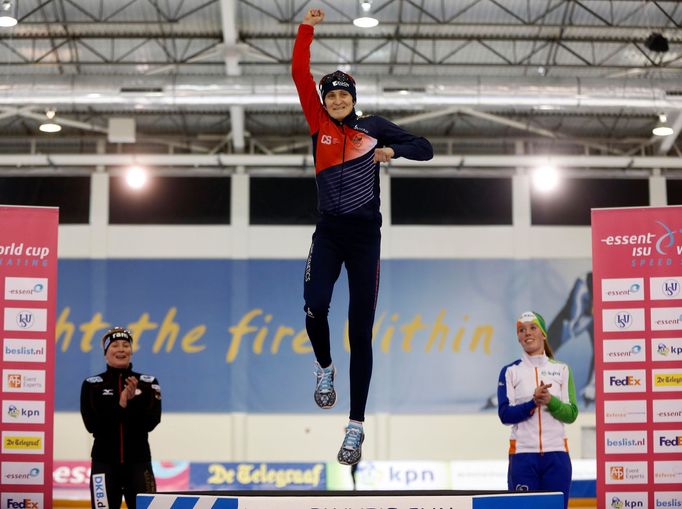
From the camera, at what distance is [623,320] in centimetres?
722

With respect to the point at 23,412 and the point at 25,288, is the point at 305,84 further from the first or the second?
the point at 23,412

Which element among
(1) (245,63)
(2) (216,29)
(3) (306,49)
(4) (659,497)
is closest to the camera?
(3) (306,49)

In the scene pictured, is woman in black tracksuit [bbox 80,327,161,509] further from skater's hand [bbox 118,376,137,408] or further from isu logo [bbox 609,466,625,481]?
isu logo [bbox 609,466,625,481]

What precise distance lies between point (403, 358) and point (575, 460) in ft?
11.4

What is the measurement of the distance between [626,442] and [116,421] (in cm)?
392

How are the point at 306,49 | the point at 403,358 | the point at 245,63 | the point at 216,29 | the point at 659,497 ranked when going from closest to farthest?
the point at 306,49 → the point at 659,497 → the point at 216,29 → the point at 245,63 → the point at 403,358

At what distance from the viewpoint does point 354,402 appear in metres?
5.00

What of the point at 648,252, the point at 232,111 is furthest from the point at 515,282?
the point at 648,252

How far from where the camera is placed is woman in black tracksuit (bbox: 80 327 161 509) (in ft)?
20.4

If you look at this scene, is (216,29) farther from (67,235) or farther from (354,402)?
(354,402)

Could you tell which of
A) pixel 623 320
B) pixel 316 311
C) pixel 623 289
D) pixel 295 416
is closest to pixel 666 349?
pixel 623 320

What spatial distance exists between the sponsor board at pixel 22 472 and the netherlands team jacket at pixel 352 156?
3.67m

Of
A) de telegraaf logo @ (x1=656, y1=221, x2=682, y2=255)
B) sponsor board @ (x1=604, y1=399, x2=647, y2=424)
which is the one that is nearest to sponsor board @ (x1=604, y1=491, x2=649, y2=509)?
sponsor board @ (x1=604, y1=399, x2=647, y2=424)

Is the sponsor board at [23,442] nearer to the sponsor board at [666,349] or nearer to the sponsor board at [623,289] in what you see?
the sponsor board at [623,289]
